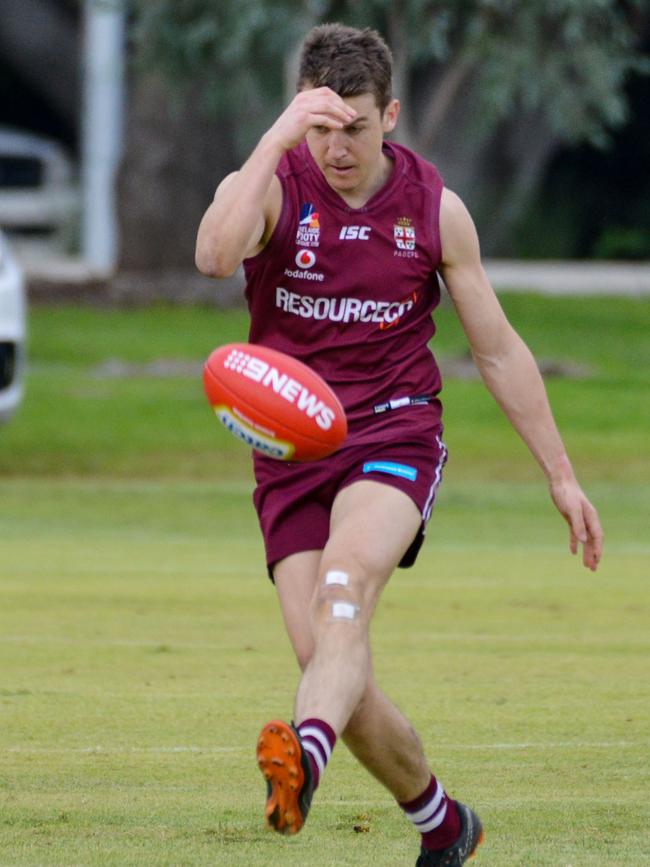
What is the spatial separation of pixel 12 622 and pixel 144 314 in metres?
18.2

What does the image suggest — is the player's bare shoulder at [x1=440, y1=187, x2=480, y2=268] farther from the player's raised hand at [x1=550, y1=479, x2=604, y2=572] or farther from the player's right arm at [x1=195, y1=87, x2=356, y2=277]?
the player's raised hand at [x1=550, y1=479, x2=604, y2=572]

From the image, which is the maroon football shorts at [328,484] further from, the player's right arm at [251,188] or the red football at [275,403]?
the player's right arm at [251,188]

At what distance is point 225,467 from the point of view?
1778 centimetres

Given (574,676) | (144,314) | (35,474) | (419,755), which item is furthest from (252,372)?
(144,314)

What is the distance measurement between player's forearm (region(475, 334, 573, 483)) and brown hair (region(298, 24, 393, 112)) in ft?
2.65

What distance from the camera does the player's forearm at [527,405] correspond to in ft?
19.6

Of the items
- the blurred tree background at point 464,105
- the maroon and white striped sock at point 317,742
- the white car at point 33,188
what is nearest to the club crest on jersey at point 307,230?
the maroon and white striped sock at point 317,742

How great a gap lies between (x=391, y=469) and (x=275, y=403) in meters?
0.44

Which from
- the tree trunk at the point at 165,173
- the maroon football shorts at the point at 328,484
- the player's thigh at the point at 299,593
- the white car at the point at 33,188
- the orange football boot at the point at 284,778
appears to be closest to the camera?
the orange football boot at the point at 284,778

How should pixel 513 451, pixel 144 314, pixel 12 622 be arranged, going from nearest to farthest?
1. pixel 12 622
2. pixel 513 451
3. pixel 144 314

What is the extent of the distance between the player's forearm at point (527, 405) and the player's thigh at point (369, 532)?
0.48 m

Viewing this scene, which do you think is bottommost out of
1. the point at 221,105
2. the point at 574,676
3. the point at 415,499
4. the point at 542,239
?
the point at 542,239

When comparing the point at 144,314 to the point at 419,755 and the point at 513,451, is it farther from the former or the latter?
the point at 419,755

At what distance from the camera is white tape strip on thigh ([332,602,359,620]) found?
17.6ft
